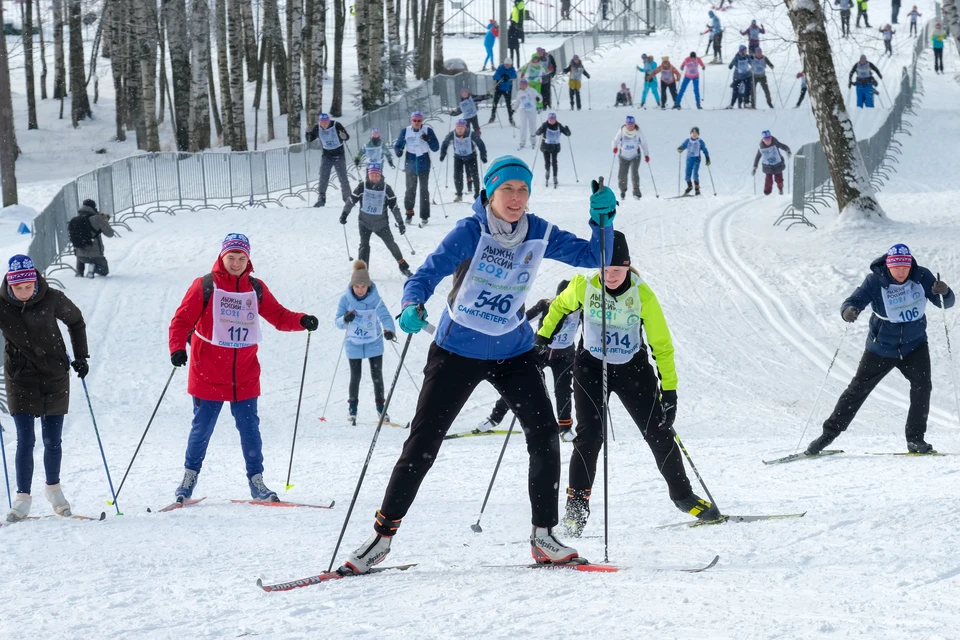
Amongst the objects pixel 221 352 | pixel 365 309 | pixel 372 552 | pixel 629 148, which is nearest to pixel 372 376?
pixel 365 309

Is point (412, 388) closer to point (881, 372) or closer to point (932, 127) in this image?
point (881, 372)

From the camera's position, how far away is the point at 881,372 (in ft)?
26.1

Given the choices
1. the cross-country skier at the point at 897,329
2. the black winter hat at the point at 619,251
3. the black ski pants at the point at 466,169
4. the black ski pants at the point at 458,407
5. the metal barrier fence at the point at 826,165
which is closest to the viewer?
the black ski pants at the point at 458,407

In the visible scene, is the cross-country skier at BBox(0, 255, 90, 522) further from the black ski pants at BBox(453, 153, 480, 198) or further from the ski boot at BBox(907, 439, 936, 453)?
the black ski pants at BBox(453, 153, 480, 198)

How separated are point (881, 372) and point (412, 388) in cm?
527

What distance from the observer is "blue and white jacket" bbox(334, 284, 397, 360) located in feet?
32.9

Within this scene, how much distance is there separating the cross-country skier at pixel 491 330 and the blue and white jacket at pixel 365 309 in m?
5.38

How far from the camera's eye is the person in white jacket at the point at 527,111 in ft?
80.1

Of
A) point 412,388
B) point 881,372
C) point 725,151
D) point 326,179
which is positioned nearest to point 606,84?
point 725,151

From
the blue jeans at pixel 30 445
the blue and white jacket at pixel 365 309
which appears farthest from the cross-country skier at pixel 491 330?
the blue and white jacket at pixel 365 309

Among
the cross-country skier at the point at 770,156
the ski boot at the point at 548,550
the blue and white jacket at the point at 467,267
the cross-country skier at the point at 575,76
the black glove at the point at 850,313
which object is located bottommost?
the ski boot at the point at 548,550

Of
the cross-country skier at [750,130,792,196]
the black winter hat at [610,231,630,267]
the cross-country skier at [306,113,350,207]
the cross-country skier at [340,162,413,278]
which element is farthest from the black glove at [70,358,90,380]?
the cross-country skier at [750,130,792,196]

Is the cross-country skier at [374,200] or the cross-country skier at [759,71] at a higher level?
the cross-country skier at [759,71]

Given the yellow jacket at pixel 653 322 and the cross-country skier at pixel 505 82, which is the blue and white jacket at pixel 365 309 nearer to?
the yellow jacket at pixel 653 322
